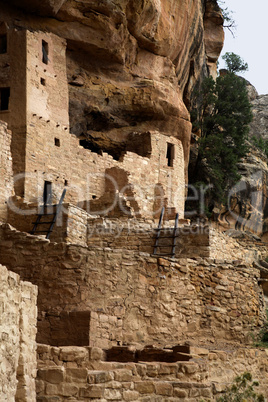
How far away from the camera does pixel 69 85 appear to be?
90.1 feet

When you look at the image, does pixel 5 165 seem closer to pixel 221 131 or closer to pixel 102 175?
pixel 102 175

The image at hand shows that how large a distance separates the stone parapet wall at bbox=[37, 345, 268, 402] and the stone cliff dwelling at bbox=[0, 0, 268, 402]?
0.02m

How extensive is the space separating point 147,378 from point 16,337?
8.90ft

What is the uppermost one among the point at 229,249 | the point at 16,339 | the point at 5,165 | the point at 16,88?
the point at 16,88

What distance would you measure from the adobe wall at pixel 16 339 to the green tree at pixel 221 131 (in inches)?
927

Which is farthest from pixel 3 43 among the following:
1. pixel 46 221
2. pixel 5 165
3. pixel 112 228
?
pixel 46 221

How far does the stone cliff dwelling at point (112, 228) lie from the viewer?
33.9ft

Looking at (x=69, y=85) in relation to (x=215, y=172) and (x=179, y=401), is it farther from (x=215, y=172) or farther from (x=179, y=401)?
(x=179, y=401)

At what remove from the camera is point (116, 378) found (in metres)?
10.1

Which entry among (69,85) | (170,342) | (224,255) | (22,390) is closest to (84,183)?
(69,85)

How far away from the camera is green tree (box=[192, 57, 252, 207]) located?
32.8m

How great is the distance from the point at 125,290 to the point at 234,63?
32.2m

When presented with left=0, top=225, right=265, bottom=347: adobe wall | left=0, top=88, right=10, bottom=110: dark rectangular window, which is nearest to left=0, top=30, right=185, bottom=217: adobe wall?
left=0, top=88, right=10, bottom=110: dark rectangular window

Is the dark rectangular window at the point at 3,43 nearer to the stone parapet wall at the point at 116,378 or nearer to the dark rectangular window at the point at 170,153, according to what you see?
the dark rectangular window at the point at 170,153
